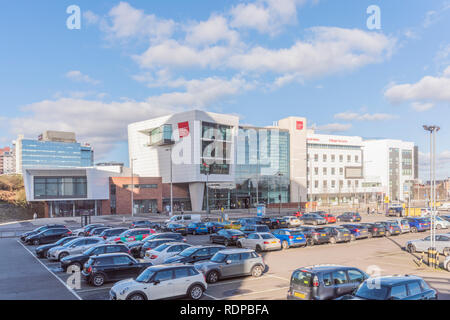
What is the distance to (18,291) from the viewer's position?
15766mm

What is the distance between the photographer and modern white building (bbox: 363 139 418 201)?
112 m

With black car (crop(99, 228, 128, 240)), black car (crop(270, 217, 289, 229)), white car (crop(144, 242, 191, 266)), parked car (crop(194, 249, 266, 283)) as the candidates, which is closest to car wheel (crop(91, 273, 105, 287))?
white car (crop(144, 242, 191, 266))

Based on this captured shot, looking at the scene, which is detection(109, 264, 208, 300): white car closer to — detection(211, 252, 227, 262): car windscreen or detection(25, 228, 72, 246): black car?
detection(211, 252, 227, 262): car windscreen

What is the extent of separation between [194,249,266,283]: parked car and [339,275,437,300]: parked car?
24.5ft

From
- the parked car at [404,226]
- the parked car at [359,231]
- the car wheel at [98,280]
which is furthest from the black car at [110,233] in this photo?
the parked car at [404,226]

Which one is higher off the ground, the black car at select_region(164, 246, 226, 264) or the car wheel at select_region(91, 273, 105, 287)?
the black car at select_region(164, 246, 226, 264)

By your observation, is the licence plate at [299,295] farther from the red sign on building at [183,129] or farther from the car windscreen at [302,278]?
the red sign on building at [183,129]

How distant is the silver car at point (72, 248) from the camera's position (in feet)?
76.8

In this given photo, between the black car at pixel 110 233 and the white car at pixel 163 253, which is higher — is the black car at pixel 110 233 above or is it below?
below

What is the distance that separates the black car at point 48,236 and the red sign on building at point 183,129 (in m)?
43.3

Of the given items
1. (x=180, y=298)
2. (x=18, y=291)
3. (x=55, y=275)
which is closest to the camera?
(x=180, y=298)
